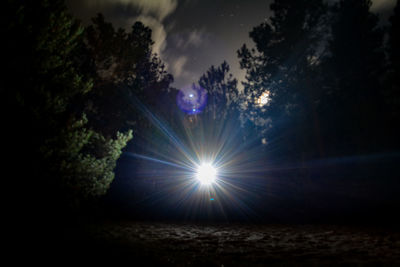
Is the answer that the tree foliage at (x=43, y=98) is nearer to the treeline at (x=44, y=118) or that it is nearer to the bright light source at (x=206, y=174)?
the treeline at (x=44, y=118)

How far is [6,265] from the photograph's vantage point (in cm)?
290

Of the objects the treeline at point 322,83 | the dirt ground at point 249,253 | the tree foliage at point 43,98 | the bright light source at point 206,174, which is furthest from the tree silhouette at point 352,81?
the tree foliage at point 43,98

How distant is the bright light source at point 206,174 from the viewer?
16.2 metres

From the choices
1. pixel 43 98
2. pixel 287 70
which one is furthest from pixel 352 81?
pixel 43 98

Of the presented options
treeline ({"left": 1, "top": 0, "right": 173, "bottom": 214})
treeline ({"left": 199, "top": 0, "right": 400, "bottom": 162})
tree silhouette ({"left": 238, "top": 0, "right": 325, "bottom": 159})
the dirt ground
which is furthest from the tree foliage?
tree silhouette ({"left": 238, "top": 0, "right": 325, "bottom": 159})

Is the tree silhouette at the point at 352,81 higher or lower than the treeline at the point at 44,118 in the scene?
higher

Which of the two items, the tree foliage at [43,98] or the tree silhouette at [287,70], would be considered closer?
the tree foliage at [43,98]

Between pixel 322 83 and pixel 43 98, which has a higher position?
pixel 322 83

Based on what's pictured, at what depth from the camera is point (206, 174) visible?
53.9 feet

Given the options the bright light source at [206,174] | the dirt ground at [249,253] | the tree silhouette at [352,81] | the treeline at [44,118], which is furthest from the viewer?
the tree silhouette at [352,81]

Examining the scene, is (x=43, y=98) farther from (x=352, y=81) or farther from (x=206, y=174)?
(x=352, y=81)

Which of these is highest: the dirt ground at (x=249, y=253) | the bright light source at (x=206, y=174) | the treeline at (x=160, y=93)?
the treeline at (x=160, y=93)

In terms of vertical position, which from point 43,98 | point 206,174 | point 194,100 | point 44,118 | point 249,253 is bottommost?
point 249,253

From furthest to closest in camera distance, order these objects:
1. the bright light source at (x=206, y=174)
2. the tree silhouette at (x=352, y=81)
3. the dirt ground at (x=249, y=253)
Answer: the tree silhouette at (x=352, y=81), the bright light source at (x=206, y=174), the dirt ground at (x=249, y=253)
